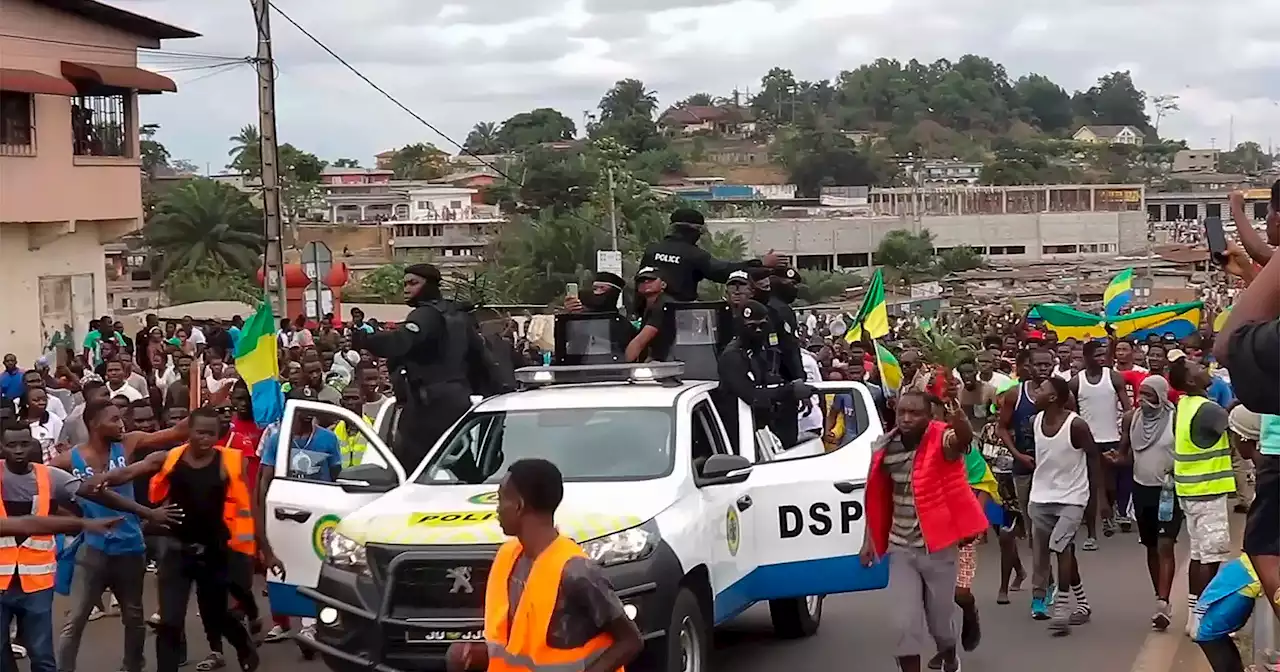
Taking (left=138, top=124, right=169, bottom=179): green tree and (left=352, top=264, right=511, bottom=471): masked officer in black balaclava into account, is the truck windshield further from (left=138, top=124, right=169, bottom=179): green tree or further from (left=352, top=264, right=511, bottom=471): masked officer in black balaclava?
(left=138, top=124, right=169, bottom=179): green tree

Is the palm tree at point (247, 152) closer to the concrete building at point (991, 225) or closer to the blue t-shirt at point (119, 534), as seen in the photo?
the concrete building at point (991, 225)

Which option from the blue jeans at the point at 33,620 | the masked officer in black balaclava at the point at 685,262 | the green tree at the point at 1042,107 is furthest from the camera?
the green tree at the point at 1042,107

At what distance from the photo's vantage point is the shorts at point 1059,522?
10.0m

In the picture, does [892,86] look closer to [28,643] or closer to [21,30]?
[21,30]

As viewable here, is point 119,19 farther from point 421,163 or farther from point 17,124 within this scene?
point 421,163

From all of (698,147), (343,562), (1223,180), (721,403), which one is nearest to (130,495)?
(343,562)

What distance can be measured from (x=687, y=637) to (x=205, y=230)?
54.8 meters

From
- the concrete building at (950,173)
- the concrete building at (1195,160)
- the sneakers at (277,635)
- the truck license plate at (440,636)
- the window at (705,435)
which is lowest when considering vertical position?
the sneakers at (277,635)

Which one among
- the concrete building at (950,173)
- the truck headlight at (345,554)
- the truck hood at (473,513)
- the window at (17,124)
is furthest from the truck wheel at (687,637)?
the concrete building at (950,173)

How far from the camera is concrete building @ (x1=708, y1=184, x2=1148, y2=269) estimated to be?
78.1 metres

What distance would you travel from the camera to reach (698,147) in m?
146

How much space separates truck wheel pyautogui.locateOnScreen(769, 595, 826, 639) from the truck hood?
8.17ft

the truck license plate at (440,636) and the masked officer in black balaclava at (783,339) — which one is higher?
the masked officer in black balaclava at (783,339)

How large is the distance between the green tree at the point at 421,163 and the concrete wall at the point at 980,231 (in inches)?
2098
